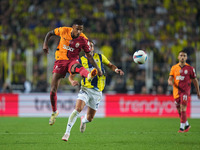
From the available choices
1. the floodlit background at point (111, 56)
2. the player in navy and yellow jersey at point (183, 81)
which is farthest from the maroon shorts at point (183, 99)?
the floodlit background at point (111, 56)

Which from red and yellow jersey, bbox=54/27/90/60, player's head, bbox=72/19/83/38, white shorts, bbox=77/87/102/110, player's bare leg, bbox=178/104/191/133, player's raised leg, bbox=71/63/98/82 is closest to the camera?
player's raised leg, bbox=71/63/98/82

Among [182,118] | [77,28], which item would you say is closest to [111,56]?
[182,118]

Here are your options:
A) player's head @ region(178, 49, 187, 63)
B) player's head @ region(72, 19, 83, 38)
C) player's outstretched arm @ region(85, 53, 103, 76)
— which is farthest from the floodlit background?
player's head @ region(72, 19, 83, 38)

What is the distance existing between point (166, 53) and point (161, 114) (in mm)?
2851

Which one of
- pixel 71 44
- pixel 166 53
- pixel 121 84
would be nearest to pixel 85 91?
pixel 71 44

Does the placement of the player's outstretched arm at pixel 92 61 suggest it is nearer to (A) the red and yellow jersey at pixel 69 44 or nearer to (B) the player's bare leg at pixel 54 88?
(A) the red and yellow jersey at pixel 69 44

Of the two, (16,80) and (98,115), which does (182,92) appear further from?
(16,80)

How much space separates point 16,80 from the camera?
1666 centimetres

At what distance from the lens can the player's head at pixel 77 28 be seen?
809 cm

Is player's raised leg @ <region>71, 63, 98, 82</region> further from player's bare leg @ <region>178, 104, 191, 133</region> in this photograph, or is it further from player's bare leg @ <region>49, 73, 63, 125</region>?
player's bare leg @ <region>178, 104, 191, 133</region>

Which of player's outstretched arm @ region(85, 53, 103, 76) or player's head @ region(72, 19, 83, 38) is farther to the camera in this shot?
player's outstretched arm @ region(85, 53, 103, 76)

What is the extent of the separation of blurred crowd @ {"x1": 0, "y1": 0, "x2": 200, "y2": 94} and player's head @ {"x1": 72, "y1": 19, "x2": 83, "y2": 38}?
816 cm

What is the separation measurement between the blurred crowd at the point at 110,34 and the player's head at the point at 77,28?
26.8 feet

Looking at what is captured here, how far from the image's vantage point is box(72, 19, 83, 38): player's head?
26.5ft
